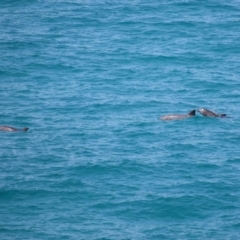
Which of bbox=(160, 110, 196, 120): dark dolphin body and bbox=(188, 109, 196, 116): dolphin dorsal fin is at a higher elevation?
bbox=(188, 109, 196, 116): dolphin dorsal fin

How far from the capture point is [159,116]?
121 feet

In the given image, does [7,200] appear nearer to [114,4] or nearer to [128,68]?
[128,68]

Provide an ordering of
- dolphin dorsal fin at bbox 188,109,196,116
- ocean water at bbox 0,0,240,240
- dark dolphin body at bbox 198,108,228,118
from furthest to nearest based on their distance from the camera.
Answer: dark dolphin body at bbox 198,108,228,118 → dolphin dorsal fin at bbox 188,109,196,116 → ocean water at bbox 0,0,240,240

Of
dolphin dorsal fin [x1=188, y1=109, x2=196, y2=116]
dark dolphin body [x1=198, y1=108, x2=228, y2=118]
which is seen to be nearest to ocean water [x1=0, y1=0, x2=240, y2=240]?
dark dolphin body [x1=198, y1=108, x2=228, y2=118]

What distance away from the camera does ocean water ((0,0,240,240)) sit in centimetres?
2745

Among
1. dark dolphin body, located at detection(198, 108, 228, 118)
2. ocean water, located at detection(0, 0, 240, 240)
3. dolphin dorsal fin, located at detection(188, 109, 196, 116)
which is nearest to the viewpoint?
ocean water, located at detection(0, 0, 240, 240)

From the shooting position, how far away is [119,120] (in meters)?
36.8

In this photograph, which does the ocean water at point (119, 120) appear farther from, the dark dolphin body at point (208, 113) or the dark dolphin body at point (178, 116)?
the dark dolphin body at point (178, 116)

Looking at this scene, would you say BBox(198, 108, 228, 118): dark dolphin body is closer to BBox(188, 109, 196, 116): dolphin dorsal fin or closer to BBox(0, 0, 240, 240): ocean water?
BBox(0, 0, 240, 240): ocean water

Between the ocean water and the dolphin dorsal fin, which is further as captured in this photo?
the dolphin dorsal fin

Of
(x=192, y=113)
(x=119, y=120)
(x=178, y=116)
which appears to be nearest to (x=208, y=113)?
(x=192, y=113)

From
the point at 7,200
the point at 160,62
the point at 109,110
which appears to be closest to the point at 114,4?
the point at 160,62

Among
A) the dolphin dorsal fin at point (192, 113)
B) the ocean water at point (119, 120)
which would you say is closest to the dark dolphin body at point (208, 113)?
the ocean water at point (119, 120)

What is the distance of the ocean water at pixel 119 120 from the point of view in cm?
2745
